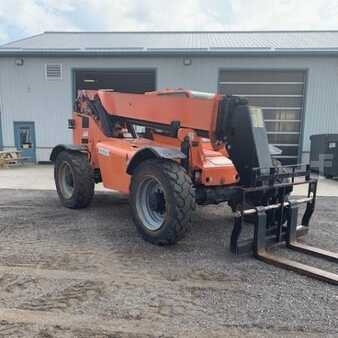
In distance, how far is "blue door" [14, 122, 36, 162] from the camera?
47.3 feet

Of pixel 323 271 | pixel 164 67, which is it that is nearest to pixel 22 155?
pixel 164 67

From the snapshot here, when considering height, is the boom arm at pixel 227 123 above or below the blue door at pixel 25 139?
above

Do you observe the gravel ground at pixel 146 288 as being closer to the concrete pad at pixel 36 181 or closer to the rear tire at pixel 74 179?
the rear tire at pixel 74 179

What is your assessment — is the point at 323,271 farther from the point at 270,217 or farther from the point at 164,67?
the point at 164,67

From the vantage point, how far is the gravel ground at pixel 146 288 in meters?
2.90

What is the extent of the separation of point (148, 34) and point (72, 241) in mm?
16297

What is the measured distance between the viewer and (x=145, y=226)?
486 centimetres

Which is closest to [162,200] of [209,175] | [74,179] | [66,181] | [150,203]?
[150,203]

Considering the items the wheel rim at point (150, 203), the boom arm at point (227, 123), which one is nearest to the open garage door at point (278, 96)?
the boom arm at point (227, 123)

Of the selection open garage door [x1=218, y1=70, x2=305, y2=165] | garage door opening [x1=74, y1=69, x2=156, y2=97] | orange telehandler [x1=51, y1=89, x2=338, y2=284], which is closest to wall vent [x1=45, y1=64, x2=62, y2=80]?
garage door opening [x1=74, y1=69, x2=156, y2=97]

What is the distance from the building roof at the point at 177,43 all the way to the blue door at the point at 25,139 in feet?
9.55

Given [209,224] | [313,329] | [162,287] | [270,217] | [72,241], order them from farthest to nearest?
[209,224], [72,241], [270,217], [162,287], [313,329]

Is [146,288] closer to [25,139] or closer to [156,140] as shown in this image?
[156,140]

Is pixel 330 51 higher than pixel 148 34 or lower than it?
lower
